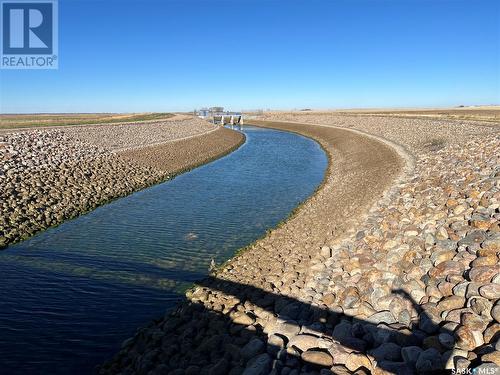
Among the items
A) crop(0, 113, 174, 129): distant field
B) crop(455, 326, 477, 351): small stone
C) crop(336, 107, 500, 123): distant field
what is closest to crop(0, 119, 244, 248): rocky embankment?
crop(0, 113, 174, 129): distant field

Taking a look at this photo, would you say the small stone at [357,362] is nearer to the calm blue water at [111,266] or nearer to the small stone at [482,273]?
the small stone at [482,273]

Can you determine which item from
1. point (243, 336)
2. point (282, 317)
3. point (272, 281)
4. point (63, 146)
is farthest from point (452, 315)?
point (63, 146)

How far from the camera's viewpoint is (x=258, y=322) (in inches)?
341

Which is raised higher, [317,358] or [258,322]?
[317,358]

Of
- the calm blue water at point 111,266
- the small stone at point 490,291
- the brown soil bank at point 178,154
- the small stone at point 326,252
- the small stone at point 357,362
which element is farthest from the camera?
the brown soil bank at point 178,154

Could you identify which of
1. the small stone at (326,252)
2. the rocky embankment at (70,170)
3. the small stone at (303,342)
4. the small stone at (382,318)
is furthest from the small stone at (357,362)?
the rocky embankment at (70,170)

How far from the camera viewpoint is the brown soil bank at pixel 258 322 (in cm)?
699

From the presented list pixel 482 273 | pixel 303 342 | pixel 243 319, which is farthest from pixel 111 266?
pixel 482 273

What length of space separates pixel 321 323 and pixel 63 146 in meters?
30.8

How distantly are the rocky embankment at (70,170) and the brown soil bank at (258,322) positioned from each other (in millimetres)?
10600

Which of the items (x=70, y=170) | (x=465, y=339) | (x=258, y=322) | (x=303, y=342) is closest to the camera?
(x=465, y=339)

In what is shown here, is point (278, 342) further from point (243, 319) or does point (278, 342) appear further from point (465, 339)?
point (465, 339)

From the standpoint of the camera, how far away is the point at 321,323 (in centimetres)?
788

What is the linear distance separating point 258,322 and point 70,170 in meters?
22.7
